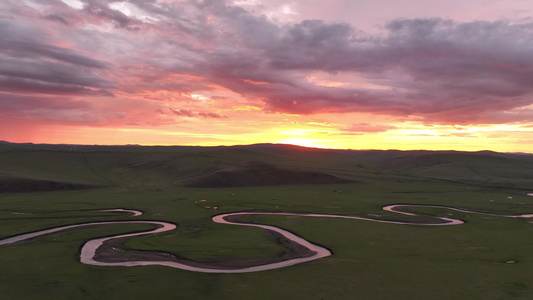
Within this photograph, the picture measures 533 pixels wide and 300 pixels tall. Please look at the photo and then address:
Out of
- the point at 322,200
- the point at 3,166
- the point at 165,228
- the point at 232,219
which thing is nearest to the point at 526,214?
the point at 322,200

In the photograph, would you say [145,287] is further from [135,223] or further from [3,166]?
[3,166]

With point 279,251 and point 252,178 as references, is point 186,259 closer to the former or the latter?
point 279,251

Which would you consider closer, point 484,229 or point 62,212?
Answer: point 484,229

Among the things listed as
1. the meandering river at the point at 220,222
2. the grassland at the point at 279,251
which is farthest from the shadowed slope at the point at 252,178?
the meandering river at the point at 220,222

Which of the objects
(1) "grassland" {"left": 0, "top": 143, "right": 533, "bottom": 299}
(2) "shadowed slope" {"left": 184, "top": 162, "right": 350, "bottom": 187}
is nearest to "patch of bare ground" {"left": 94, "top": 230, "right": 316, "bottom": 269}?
(1) "grassland" {"left": 0, "top": 143, "right": 533, "bottom": 299}

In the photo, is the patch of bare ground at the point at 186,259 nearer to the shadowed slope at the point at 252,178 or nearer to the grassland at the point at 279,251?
the grassland at the point at 279,251

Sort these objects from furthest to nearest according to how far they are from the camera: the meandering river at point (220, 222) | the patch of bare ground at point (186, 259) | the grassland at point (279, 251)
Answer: the patch of bare ground at point (186, 259) < the meandering river at point (220, 222) < the grassland at point (279, 251)

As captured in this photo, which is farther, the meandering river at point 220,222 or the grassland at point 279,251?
the meandering river at point 220,222

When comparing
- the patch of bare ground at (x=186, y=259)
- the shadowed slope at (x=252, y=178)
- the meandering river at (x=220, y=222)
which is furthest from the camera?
the shadowed slope at (x=252, y=178)

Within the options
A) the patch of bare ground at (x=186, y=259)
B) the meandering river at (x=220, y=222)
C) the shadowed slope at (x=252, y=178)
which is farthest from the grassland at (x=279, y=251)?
the shadowed slope at (x=252, y=178)

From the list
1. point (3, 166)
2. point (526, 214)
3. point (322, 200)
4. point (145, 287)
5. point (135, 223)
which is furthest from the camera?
point (3, 166)

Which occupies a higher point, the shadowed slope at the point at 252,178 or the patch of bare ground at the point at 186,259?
the shadowed slope at the point at 252,178
